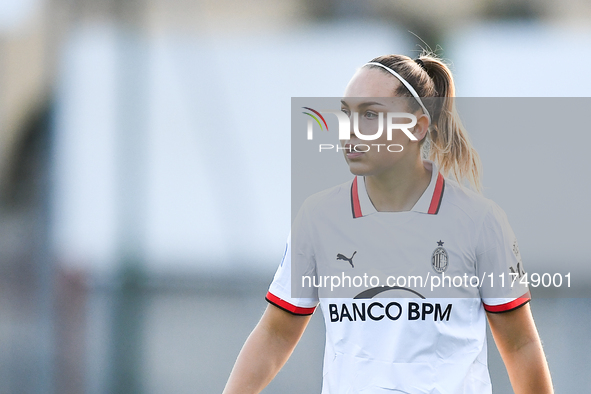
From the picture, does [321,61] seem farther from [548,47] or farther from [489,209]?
[489,209]

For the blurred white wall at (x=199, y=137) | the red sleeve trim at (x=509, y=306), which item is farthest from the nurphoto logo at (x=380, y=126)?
the blurred white wall at (x=199, y=137)

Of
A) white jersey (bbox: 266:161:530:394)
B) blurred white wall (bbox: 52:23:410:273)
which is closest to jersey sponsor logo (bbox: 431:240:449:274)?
white jersey (bbox: 266:161:530:394)

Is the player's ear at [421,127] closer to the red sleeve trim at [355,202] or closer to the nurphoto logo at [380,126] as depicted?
the nurphoto logo at [380,126]

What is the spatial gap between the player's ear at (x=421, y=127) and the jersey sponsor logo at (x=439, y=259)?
142 millimetres

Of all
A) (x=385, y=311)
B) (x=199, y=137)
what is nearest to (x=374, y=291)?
(x=385, y=311)

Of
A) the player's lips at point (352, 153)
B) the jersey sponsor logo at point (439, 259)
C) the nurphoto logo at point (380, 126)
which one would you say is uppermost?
the nurphoto logo at point (380, 126)

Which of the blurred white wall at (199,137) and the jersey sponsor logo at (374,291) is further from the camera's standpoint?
the blurred white wall at (199,137)

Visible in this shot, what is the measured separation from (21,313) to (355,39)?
1208 millimetres

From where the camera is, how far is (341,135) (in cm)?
70

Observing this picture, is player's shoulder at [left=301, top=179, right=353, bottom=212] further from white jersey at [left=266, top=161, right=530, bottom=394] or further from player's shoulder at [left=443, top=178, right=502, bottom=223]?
player's shoulder at [left=443, top=178, right=502, bottom=223]

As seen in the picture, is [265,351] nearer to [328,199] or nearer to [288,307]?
[288,307]

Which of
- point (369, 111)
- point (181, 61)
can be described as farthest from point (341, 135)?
point (181, 61)

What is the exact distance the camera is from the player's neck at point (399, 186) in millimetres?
699

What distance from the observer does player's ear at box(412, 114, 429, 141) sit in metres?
0.69
